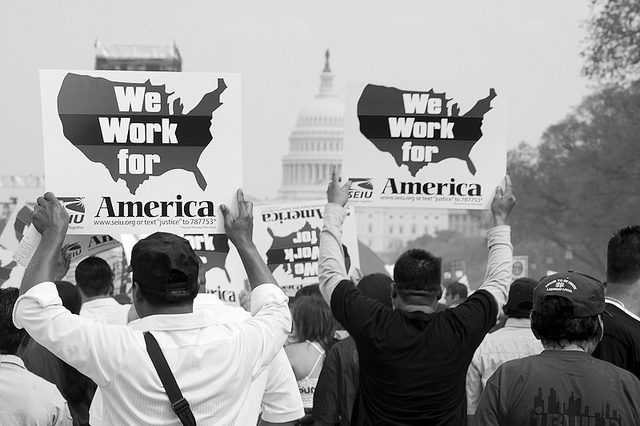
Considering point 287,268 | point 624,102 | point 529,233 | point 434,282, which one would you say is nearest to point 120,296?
point 287,268

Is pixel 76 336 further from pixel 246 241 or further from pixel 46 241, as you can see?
pixel 246 241

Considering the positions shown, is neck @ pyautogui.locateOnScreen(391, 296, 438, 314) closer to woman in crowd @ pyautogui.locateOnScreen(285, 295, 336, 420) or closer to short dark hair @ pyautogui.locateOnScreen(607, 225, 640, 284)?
short dark hair @ pyautogui.locateOnScreen(607, 225, 640, 284)

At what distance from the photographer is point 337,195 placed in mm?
4852

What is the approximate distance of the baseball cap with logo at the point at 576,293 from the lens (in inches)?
157

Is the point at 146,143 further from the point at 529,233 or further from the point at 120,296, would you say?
the point at 529,233

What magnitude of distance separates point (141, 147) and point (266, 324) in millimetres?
1411

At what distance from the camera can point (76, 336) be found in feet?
11.7

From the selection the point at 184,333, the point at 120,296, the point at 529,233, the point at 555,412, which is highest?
the point at 184,333

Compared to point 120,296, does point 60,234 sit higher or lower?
higher

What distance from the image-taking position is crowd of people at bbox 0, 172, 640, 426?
3631mm

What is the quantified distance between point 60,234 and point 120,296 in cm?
621

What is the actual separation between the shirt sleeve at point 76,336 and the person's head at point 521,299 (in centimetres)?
302

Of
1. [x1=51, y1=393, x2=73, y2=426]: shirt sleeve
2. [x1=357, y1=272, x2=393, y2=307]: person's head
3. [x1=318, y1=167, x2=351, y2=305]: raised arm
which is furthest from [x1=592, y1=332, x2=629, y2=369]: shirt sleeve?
[x1=51, y1=393, x2=73, y2=426]: shirt sleeve

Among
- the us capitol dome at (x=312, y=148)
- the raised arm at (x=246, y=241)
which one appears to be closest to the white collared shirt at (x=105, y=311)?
the raised arm at (x=246, y=241)
